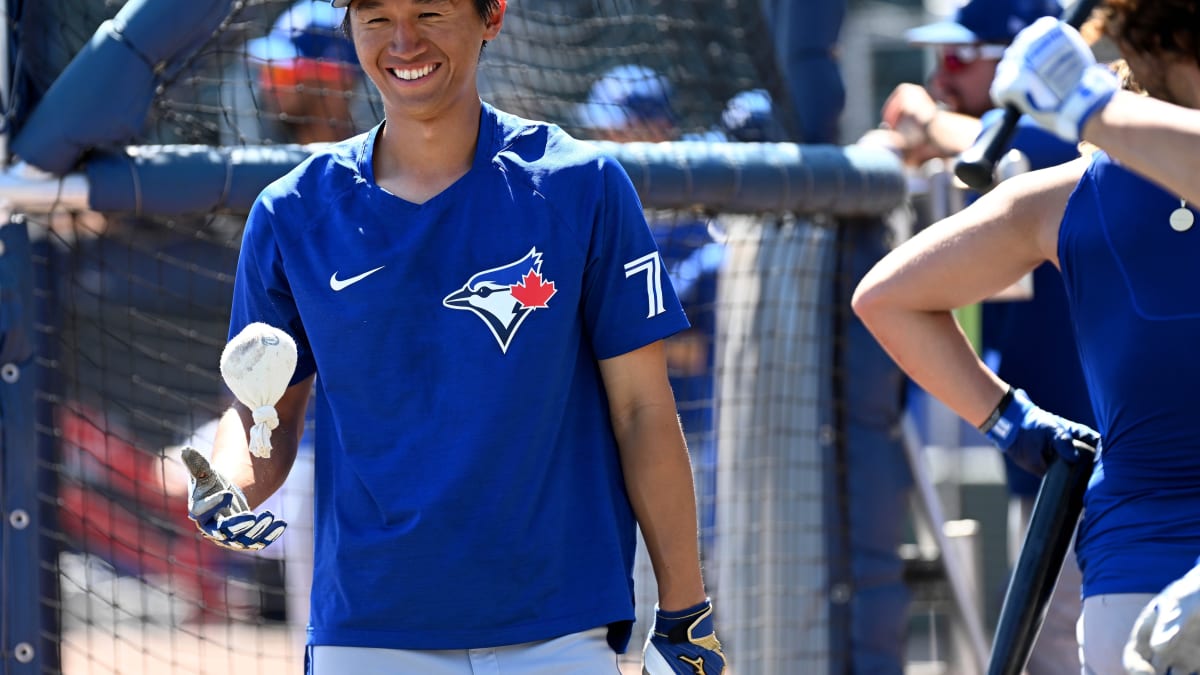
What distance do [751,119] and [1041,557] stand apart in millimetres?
2058

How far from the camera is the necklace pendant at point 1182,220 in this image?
244cm

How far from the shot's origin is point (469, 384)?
2.39 m

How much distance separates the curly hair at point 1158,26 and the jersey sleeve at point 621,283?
78 cm

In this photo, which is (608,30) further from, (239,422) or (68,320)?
(239,422)

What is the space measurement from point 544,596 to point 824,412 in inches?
89.5

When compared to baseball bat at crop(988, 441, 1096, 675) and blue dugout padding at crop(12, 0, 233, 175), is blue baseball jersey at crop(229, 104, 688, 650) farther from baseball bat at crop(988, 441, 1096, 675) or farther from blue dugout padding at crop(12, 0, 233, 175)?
blue dugout padding at crop(12, 0, 233, 175)

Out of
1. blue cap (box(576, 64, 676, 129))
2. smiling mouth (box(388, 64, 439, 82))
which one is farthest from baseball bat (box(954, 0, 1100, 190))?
blue cap (box(576, 64, 676, 129))

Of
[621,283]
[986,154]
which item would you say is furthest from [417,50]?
[986,154]

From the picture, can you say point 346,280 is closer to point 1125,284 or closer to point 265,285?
point 265,285

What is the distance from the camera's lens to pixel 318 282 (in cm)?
246

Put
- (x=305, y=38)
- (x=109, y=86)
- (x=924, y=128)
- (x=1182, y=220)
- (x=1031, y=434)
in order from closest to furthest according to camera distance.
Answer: (x=1182, y=220) < (x=1031, y=434) < (x=109, y=86) < (x=305, y=38) < (x=924, y=128)

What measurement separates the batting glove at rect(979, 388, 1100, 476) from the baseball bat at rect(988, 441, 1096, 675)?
0.07 feet

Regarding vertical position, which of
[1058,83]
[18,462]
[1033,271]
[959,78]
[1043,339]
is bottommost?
[18,462]

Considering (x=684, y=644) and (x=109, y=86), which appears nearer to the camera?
(x=684, y=644)
